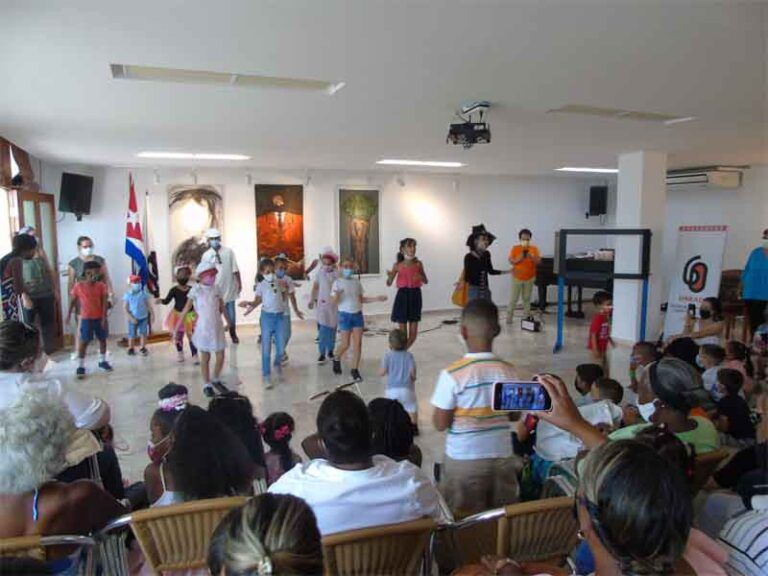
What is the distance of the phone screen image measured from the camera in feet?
5.18

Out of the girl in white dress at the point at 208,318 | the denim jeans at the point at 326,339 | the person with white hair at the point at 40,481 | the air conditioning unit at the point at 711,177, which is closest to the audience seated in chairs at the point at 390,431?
the person with white hair at the point at 40,481

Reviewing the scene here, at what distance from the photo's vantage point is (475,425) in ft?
7.36

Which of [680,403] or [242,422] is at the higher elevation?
[680,403]

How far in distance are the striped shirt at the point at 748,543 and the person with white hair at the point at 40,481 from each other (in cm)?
192

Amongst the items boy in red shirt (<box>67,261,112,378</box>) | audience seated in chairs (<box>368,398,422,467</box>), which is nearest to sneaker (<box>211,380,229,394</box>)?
boy in red shirt (<box>67,261,112,378</box>)

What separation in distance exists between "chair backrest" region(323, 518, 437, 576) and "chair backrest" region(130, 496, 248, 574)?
14.0 inches

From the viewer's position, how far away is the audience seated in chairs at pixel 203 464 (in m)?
1.87

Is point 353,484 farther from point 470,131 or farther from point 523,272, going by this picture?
point 523,272

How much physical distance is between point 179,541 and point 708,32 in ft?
11.5

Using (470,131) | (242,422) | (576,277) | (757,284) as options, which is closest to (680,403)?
(242,422)

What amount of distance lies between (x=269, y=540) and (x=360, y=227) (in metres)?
9.45

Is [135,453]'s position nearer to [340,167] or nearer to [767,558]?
[767,558]

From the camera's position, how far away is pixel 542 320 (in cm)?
996

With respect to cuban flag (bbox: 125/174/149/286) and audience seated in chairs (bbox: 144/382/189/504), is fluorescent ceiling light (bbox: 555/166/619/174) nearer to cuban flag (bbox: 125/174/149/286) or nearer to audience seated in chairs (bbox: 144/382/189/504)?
cuban flag (bbox: 125/174/149/286)
